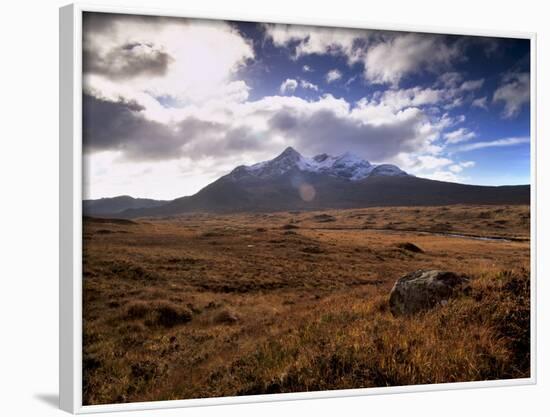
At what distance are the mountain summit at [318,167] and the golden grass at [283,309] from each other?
0.75m

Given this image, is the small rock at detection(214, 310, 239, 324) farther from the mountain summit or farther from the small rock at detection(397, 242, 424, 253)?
the small rock at detection(397, 242, 424, 253)

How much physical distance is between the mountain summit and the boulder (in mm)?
2021

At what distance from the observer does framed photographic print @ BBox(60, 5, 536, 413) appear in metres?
12.8

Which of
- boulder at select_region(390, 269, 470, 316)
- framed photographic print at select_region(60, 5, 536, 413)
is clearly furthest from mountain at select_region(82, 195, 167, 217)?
boulder at select_region(390, 269, 470, 316)

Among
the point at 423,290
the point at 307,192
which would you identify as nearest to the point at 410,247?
the point at 423,290

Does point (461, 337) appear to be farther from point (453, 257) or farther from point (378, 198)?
point (378, 198)

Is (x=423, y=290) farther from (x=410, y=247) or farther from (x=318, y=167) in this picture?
(x=318, y=167)

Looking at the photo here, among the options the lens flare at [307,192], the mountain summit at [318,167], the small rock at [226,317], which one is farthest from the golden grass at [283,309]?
the mountain summit at [318,167]

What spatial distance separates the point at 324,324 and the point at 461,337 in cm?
248

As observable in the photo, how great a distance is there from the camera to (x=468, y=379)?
47.6 ft

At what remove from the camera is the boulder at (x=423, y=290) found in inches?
569

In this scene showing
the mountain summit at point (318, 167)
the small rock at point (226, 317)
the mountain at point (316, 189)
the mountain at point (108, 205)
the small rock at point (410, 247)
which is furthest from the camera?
the small rock at point (410, 247)

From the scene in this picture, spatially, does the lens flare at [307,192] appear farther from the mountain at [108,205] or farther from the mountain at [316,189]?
the mountain at [108,205]

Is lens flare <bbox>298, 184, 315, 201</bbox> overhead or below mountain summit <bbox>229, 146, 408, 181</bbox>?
below
